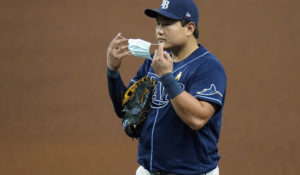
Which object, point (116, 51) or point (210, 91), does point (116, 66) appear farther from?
point (210, 91)

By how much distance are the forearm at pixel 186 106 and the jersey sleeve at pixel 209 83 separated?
55 millimetres

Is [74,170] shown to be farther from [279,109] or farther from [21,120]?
[279,109]

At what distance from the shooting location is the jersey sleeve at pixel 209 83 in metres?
2.03

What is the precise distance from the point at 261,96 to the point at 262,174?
805 mm

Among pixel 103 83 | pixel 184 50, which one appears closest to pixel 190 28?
pixel 184 50

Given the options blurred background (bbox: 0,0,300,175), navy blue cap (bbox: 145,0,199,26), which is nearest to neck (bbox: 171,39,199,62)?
navy blue cap (bbox: 145,0,199,26)

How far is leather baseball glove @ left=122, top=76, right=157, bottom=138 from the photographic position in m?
2.26

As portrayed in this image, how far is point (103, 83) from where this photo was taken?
5.01 meters

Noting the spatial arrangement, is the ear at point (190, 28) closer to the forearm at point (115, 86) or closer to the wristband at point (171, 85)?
the wristband at point (171, 85)

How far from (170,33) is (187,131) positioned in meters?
0.48

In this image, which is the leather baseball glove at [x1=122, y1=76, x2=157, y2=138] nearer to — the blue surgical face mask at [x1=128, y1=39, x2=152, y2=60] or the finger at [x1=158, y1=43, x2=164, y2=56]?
the blue surgical face mask at [x1=128, y1=39, x2=152, y2=60]

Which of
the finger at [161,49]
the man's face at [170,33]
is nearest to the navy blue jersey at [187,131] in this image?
the man's face at [170,33]

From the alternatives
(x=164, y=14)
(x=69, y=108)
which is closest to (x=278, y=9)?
(x=69, y=108)

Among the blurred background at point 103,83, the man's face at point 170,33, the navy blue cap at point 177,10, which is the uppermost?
the navy blue cap at point 177,10
